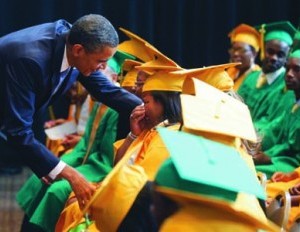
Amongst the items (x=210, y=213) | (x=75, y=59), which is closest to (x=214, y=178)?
(x=210, y=213)

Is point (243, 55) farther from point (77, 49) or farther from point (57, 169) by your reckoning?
point (57, 169)

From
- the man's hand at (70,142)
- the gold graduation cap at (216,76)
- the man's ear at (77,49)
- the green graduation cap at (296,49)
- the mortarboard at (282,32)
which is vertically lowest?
the man's hand at (70,142)

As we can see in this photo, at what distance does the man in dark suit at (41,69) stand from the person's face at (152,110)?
0.21m

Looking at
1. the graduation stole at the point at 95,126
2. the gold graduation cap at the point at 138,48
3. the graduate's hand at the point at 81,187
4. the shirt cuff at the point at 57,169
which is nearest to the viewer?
the graduate's hand at the point at 81,187

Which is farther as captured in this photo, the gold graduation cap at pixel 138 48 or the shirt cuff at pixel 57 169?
the gold graduation cap at pixel 138 48

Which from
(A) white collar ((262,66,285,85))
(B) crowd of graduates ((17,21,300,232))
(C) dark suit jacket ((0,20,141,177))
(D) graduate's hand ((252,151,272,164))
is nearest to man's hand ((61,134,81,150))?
(B) crowd of graduates ((17,21,300,232))

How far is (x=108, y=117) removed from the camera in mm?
3395

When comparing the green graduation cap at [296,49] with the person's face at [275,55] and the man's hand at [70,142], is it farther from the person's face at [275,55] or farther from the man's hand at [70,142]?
the man's hand at [70,142]

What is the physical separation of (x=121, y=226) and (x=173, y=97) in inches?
33.5

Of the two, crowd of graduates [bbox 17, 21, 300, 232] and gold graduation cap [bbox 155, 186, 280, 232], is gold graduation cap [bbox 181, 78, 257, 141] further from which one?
gold graduation cap [bbox 155, 186, 280, 232]

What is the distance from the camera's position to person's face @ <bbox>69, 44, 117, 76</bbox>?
233cm

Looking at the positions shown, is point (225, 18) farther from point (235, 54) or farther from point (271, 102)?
point (271, 102)

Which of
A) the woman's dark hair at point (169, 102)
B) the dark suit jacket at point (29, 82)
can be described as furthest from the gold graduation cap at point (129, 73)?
the woman's dark hair at point (169, 102)

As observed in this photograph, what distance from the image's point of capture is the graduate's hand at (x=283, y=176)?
2957 mm
